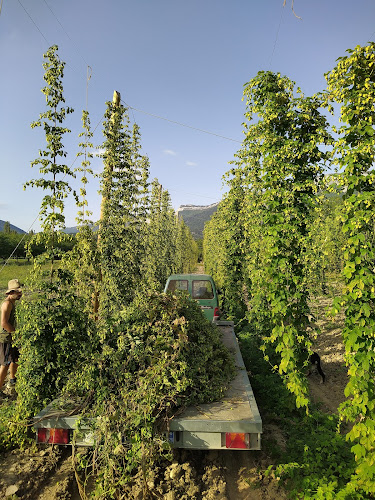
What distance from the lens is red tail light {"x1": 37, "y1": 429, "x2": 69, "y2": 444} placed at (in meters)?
3.09

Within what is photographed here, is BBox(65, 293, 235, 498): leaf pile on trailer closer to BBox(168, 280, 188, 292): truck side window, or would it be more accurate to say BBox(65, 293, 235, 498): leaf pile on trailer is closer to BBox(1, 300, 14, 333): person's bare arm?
BBox(1, 300, 14, 333): person's bare arm

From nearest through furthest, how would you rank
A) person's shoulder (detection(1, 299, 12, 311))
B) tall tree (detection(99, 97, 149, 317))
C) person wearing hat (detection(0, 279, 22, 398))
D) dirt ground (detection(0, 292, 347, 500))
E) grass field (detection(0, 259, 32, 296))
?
dirt ground (detection(0, 292, 347, 500)) < person wearing hat (detection(0, 279, 22, 398)) < person's shoulder (detection(1, 299, 12, 311)) < tall tree (detection(99, 97, 149, 317)) < grass field (detection(0, 259, 32, 296))

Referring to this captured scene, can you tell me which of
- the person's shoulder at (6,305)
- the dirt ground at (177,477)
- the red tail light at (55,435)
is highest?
the person's shoulder at (6,305)

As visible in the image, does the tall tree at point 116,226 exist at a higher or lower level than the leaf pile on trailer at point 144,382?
higher

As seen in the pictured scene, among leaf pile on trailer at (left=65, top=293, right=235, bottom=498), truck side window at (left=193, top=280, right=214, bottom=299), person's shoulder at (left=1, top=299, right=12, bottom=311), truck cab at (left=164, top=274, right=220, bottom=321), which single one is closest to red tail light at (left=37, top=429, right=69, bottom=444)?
leaf pile on trailer at (left=65, top=293, right=235, bottom=498)

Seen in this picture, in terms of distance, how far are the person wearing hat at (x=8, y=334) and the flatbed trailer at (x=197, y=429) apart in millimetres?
2919

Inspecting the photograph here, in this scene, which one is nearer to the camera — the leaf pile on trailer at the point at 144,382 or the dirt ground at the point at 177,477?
the leaf pile on trailer at the point at 144,382

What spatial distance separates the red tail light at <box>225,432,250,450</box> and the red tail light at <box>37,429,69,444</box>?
1613 millimetres

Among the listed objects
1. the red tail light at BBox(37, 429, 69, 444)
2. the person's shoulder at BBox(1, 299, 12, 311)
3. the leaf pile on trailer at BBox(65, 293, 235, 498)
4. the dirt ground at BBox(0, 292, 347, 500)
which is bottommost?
the dirt ground at BBox(0, 292, 347, 500)

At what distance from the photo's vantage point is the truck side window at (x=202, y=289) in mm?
8328

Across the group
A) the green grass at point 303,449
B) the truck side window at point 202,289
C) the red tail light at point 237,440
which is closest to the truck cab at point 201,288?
the truck side window at point 202,289

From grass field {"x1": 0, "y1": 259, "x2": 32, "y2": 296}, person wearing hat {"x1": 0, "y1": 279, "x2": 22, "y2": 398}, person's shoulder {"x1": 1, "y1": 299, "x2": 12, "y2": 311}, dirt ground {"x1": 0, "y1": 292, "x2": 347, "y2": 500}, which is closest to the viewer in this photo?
dirt ground {"x1": 0, "y1": 292, "x2": 347, "y2": 500}

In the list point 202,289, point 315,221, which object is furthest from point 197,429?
point 202,289

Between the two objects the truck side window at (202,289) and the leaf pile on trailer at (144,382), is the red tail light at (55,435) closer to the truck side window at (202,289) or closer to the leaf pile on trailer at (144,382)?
the leaf pile on trailer at (144,382)
